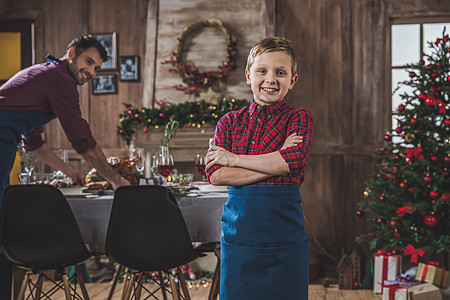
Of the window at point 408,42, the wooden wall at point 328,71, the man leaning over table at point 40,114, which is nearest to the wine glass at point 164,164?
the man leaning over table at point 40,114

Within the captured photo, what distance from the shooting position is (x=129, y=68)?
16.3 ft

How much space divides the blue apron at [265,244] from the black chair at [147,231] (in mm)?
901

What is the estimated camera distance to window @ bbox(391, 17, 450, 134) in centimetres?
459

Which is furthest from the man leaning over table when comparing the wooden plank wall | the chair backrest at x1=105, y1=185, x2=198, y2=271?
the wooden plank wall

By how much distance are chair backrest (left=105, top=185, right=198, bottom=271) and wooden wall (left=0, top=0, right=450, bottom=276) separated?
2.53 m

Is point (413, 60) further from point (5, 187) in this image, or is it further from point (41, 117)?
point (5, 187)

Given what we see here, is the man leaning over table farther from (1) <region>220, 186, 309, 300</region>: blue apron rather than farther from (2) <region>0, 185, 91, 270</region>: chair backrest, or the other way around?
(1) <region>220, 186, 309, 300</region>: blue apron

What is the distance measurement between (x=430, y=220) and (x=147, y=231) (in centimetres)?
220

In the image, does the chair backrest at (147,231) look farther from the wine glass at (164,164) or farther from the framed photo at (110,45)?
the framed photo at (110,45)

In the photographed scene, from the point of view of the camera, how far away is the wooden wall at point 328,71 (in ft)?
15.1

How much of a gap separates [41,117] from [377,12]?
3.37 metres

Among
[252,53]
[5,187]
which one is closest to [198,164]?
[5,187]

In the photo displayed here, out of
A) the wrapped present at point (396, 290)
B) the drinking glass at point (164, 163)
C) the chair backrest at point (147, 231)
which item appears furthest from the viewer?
the wrapped present at point (396, 290)

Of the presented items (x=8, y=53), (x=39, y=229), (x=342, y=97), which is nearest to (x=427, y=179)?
(x=342, y=97)
